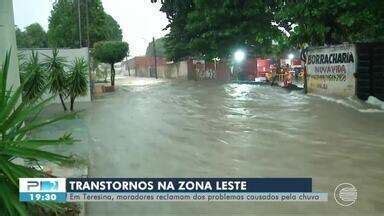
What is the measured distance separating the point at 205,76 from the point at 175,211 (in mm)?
38415

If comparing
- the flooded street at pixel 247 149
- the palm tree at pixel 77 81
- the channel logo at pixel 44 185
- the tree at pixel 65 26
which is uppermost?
the tree at pixel 65 26

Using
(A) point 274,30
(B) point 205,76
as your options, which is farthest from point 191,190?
(B) point 205,76

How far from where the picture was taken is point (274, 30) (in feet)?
96.2

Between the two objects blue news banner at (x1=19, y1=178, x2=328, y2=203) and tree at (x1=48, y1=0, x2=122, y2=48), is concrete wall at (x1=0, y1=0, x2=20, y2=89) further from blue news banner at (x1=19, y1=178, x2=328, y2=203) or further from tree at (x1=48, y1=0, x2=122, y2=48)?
tree at (x1=48, y1=0, x2=122, y2=48)

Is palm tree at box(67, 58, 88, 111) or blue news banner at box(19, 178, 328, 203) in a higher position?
palm tree at box(67, 58, 88, 111)

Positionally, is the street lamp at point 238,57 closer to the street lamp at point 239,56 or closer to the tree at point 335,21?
the street lamp at point 239,56

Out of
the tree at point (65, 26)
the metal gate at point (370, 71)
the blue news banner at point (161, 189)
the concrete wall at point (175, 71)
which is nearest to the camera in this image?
the blue news banner at point (161, 189)

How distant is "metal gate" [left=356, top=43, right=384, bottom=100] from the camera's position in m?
15.4

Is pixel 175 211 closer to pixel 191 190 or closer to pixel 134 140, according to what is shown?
pixel 191 190

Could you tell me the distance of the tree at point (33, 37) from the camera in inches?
2633

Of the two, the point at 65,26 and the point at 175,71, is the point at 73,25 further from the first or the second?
the point at 175,71

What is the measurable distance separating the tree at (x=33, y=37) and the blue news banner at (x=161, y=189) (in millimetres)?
63353

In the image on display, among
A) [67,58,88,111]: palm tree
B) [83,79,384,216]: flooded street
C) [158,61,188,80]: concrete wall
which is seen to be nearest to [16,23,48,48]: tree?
[158,61,188,80]: concrete wall

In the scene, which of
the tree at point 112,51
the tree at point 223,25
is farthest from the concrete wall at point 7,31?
the tree at point 112,51
